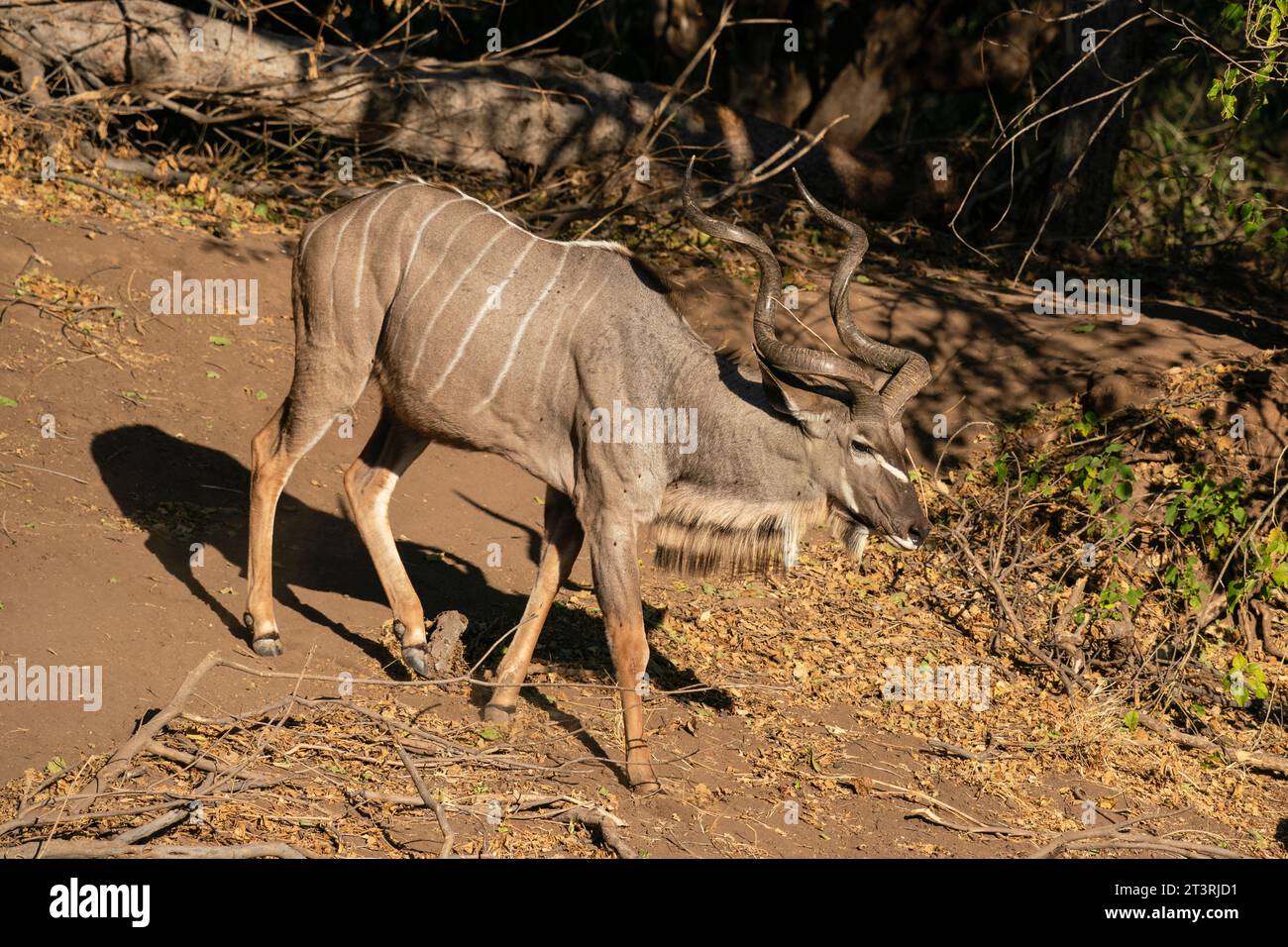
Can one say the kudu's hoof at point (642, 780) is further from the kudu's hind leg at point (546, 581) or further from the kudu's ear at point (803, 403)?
the kudu's ear at point (803, 403)

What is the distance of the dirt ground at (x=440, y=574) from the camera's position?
14.9 feet

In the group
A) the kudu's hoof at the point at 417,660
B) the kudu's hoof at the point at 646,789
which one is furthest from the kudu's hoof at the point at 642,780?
the kudu's hoof at the point at 417,660

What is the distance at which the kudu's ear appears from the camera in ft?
15.6

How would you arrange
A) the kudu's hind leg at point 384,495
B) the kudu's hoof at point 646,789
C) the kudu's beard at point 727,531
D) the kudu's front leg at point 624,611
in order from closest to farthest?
the kudu's hoof at point 646,789, the kudu's front leg at point 624,611, the kudu's beard at point 727,531, the kudu's hind leg at point 384,495

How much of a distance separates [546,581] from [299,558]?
1.43 m

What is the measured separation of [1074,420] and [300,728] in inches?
173

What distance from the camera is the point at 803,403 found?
484 cm

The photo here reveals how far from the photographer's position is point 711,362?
4961 millimetres

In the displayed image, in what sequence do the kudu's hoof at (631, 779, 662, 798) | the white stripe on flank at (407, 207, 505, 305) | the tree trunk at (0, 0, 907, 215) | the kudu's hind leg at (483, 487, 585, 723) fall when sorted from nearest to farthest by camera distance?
the kudu's hoof at (631, 779, 662, 798)
the kudu's hind leg at (483, 487, 585, 723)
the white stripe on flank at (407, 207, 505, 305)
the tree trunk at (0, 0, 907, 215)

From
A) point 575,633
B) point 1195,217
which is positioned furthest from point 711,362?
point 1195,217

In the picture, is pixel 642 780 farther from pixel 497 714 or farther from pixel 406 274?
pixel 406 274

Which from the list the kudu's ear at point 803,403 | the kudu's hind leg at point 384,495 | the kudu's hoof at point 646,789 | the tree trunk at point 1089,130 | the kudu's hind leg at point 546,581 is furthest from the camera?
the tree trunk at point 1089,130

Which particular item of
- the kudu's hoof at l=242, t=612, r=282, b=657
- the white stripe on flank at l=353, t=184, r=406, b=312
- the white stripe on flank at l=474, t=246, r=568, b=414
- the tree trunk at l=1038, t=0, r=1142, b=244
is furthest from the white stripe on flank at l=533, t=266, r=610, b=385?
the tree trunk at l=1038, t=0, r=1142, b=244

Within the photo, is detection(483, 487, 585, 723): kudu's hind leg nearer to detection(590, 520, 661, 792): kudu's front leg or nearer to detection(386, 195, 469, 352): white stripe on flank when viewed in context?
A: detection(590, 520, 661, 792): kudu's front leg
